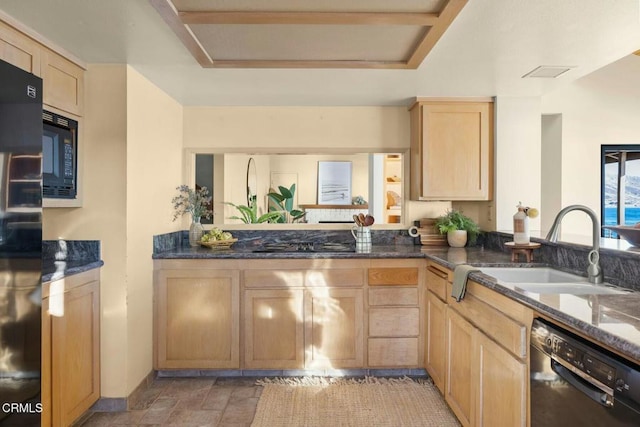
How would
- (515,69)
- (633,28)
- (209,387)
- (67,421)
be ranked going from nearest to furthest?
(633,28), (67,421), (515,69), (209,387)

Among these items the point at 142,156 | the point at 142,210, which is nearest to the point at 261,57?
the point at 142,156

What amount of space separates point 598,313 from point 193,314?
246 centimetres

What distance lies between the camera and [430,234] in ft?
11.3

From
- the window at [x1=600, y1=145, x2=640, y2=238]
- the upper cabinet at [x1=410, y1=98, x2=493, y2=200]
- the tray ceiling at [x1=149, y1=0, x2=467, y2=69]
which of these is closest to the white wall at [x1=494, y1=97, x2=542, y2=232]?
the upper cabinet at [x1=410, y1=98, x2=493, y2=200]

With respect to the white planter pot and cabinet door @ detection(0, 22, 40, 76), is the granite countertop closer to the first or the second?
the white planter pot

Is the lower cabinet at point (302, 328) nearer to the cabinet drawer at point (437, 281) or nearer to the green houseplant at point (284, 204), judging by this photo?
the cabinet drawer at point (437, 281)

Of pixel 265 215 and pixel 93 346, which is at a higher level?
pixel 265 215

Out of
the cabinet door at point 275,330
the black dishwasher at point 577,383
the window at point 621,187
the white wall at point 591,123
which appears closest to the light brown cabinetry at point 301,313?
the cabinet door at point 275,330

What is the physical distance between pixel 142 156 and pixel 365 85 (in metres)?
1.62

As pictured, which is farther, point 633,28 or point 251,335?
point 251,335

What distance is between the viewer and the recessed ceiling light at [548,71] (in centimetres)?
252

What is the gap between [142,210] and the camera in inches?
105

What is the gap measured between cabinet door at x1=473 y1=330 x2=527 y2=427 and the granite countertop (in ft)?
0.88

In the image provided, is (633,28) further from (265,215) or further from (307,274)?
(265,215)
